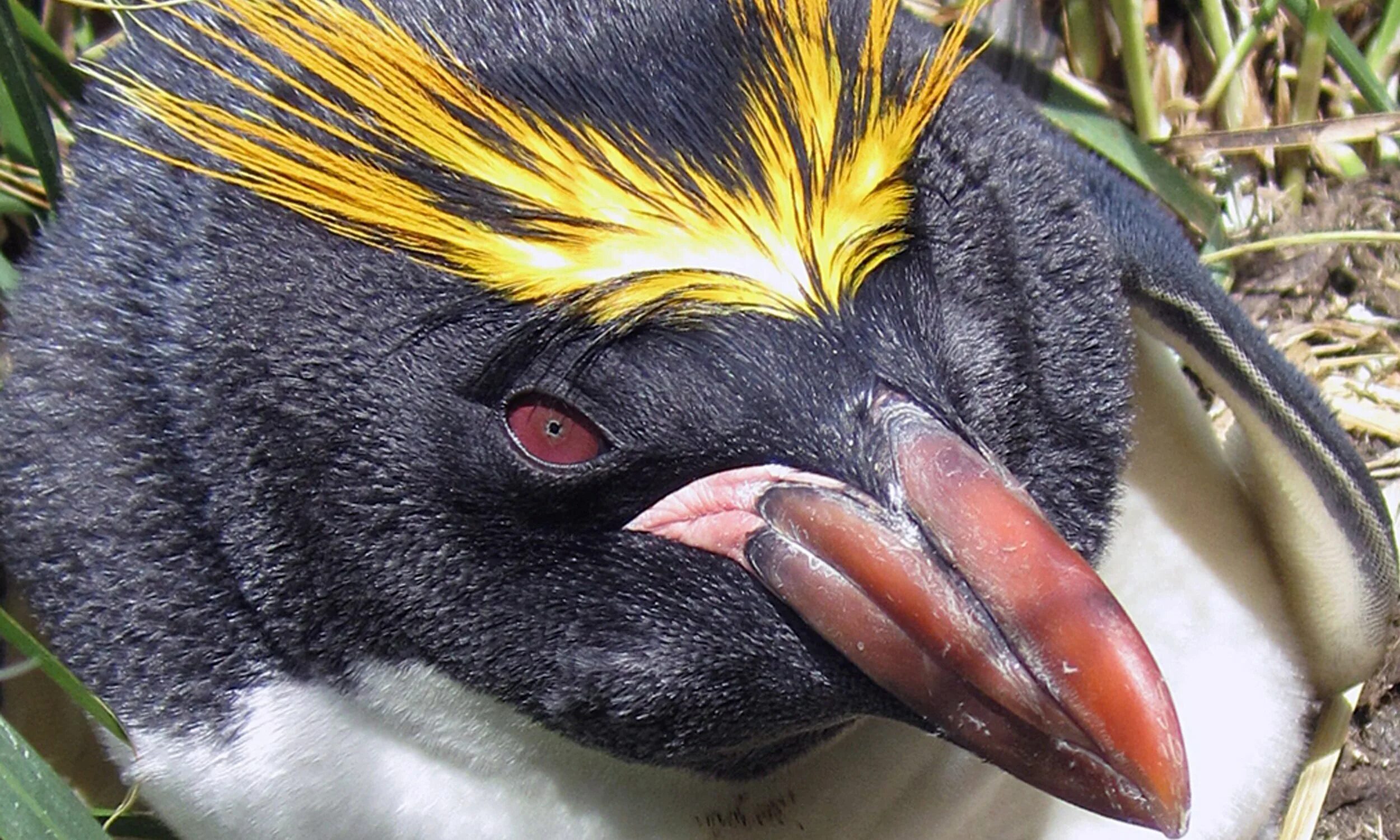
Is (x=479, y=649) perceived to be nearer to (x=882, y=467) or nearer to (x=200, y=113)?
(x=882, y=467)

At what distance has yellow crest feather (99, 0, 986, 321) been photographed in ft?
3.99

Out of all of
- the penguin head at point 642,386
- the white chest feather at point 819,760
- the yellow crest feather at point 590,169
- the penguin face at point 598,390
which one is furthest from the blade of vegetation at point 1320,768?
the yellow crest feather at point 590,169

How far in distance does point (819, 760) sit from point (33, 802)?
860mm

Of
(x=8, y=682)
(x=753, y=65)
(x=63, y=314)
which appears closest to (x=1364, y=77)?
(x=753, y=65)

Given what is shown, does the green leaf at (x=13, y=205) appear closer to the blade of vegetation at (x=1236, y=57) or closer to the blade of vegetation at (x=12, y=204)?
the blade of vegetation at (x=12, y=204)

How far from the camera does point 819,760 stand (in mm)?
1787

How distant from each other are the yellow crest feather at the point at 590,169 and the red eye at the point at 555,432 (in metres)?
0.10

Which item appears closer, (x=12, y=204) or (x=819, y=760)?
(x=819, y=760)

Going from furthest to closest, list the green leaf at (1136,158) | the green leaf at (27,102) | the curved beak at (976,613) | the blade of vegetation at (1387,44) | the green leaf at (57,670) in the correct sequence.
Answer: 1. the blade of vegetation at (1387,44)
2. the green leaf at (1136,158)
3. the green leaf at (27,102)
4. the green leaf at (57,670)
5. the curved beak at (976,613)

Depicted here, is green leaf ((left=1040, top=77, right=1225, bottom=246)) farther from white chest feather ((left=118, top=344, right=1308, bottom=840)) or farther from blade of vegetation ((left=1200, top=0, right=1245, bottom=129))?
white chest feather ((left=118, top=344, right=1308, bottom=840))

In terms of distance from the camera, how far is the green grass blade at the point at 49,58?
2191 millimetres

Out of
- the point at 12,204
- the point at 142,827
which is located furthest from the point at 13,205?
the point at 142,827

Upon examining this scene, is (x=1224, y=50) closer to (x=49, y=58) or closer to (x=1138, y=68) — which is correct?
(x=1138, y=68)

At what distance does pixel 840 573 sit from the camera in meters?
1.23
